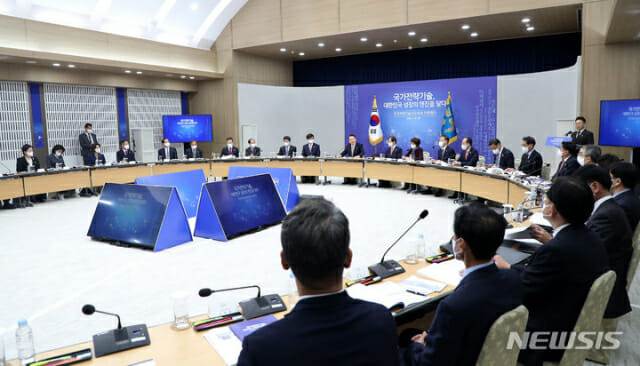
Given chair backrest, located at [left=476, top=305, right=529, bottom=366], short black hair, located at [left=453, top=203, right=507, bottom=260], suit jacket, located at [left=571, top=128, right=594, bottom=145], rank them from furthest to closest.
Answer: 1. suit jacket, located at [left=571, top=128, right=594, bottom=145]
2. short black hair, located at [left=453, top=203, right=507, bottom=260]
3. chair backrest, located at [left=476, top=305, right=529, bottom=366]

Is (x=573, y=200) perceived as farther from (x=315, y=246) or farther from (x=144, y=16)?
(x=144, y=16)

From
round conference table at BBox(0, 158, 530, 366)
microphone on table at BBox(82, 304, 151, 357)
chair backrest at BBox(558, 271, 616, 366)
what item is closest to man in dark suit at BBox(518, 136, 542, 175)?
round conference table at BBox(0, 158, 530, 366)

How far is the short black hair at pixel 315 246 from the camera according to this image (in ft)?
4.00

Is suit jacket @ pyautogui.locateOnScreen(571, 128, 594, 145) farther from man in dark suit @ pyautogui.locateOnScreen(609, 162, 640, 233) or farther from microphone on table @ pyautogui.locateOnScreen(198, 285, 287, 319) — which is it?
microphone on table @ pyautogui.locateOnScreen(198, 285, 287, 319)

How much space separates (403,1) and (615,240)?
8882 mm

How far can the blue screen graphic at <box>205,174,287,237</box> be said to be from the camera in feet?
19.6

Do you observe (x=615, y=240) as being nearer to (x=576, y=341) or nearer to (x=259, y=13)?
(x=576, y=341)

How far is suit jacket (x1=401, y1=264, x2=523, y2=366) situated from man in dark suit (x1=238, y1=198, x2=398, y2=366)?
42cm

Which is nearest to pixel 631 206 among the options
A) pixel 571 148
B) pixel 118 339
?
pixel 571 148

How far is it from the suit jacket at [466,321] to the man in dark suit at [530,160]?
6.37m

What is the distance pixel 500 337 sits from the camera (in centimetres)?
157

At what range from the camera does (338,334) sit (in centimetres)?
115

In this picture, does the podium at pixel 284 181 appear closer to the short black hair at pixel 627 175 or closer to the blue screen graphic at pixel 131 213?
the blue screen graphic at pixel 131 213

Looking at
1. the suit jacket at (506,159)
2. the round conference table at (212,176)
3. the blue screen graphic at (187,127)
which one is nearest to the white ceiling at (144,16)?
the blue screen graphic at (187,127)
